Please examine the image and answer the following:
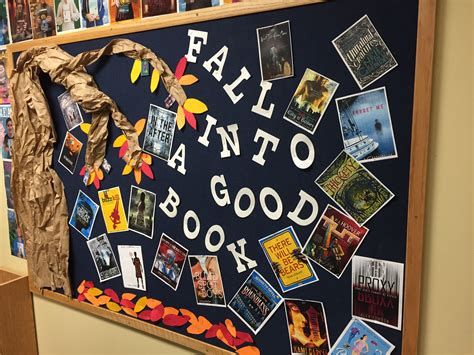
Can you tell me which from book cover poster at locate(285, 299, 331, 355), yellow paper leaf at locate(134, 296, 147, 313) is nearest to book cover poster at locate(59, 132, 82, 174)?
yellow paper leaf at locate(134, 296, 147, 313)

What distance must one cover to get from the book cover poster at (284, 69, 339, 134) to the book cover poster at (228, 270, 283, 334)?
14.9 inches

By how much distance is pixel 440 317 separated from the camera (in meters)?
0.83

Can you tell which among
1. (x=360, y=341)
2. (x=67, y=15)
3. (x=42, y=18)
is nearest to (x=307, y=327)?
(x=360, y=341)

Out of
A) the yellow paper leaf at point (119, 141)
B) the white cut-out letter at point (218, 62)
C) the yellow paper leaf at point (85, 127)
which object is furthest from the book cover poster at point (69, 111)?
the white cut-out letter at point (218, 62)

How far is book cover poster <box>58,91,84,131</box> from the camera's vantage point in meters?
1.28

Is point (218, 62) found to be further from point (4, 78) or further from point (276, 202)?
point (4, 78)

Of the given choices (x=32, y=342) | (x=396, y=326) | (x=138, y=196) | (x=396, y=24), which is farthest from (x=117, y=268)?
(x=396, y=24)

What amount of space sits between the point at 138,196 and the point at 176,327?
1.25 ft

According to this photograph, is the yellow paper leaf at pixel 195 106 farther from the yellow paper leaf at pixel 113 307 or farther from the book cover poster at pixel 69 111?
the yellow paper leaf at pixel 113 307

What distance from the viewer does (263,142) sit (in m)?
0.96

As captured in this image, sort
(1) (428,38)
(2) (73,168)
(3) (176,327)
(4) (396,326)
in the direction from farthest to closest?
(2) (73,168), (3) (176,327), (4) (396,326), (1) (428,38)

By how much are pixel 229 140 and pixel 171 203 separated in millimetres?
252

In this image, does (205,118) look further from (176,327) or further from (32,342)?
(32,342)

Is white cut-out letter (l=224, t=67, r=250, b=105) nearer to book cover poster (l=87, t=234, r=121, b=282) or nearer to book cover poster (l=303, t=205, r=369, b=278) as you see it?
book cover poster (l=303, t=205, r=369, b=278)
